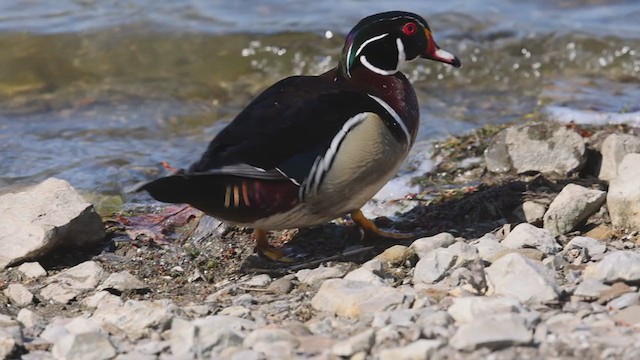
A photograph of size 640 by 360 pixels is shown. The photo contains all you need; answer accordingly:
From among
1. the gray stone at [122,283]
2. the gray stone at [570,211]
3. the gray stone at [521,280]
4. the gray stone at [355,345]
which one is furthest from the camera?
the gray stone at [570,211]

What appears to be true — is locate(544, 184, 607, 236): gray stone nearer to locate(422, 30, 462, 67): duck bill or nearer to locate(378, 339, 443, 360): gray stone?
locate(422, 30, 462, 67): duck bill

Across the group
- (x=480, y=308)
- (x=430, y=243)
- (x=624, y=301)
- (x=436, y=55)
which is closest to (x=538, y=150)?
(x=436, y=55)

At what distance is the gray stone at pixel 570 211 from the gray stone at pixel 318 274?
106 centimetres

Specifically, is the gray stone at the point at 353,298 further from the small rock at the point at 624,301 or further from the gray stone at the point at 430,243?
the small rock at the point at 624,301

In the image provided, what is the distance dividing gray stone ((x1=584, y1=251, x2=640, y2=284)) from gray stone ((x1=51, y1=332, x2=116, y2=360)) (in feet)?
6.03

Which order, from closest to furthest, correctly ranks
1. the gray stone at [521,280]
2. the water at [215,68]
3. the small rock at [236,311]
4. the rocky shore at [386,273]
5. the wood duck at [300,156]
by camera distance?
the rocky shore at [386,273] < the gray stone at [521,280] < the small rock at [236,311] < the wood duck at [300,156] < the water at [215,68]

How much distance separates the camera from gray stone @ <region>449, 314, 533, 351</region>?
3.38m

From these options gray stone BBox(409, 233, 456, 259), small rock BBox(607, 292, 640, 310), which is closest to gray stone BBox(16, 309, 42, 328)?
gray stone BBox(409, 233, 456, 259)

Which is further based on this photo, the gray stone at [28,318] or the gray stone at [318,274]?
the gray stone at [318,274]

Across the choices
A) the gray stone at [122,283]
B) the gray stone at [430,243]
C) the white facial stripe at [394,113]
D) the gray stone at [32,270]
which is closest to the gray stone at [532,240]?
the gray stone at [430,243]

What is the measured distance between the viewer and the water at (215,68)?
28.7ft

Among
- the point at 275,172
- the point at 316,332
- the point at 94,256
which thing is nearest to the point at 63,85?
the point at 94,256

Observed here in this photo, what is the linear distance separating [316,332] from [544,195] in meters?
2.10

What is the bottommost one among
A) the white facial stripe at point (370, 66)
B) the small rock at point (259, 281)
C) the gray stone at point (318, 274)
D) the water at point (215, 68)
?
the water at point (215, 68)
